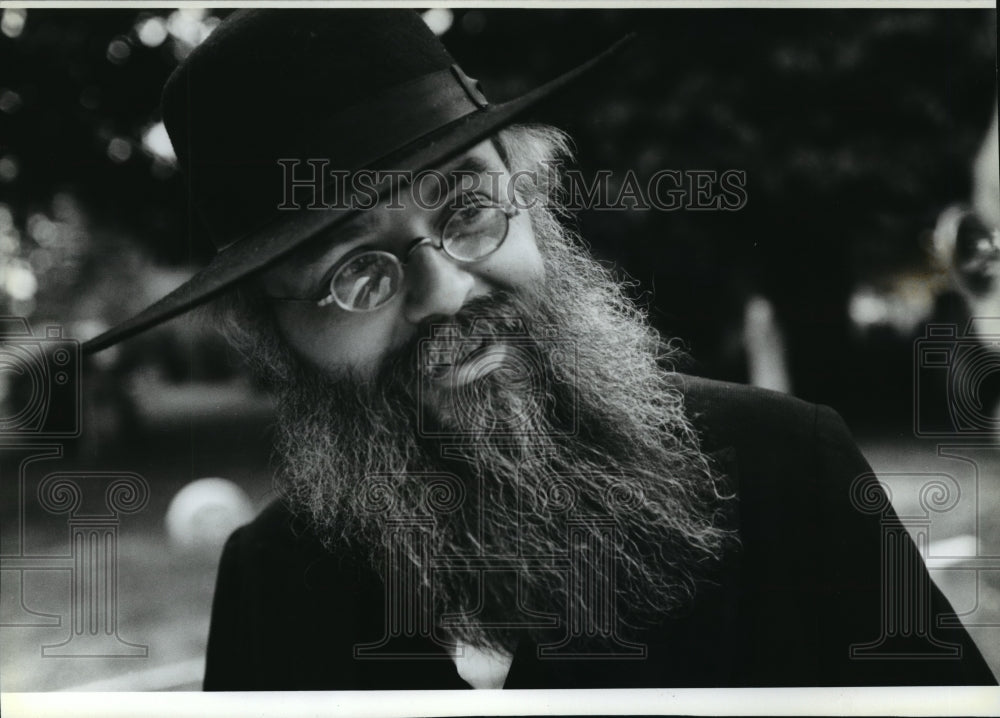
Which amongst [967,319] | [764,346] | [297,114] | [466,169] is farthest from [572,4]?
[967,319]

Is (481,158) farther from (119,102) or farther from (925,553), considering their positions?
(925,553)

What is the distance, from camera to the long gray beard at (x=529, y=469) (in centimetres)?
340

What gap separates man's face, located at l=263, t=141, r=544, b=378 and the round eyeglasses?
1 cm

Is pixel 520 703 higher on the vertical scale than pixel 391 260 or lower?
lower

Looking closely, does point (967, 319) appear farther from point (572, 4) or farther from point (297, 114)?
point (297, 114)

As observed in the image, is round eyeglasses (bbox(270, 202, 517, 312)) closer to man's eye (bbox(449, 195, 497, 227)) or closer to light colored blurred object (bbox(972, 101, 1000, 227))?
man's eye (bbox(449, 195, 497, 227))

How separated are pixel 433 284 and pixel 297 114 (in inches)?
30.1

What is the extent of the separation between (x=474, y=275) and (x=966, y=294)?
1954 mm

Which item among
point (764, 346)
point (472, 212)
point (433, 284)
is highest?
point (472, 212)

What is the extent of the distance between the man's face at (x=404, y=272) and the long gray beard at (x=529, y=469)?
0.31 ft

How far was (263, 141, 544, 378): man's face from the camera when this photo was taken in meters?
3.26

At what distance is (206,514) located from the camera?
3494 mm

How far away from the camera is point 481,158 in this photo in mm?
3344

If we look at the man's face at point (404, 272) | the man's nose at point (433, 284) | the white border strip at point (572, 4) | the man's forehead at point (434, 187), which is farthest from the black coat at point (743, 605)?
the white border strip at point (572, 4)
